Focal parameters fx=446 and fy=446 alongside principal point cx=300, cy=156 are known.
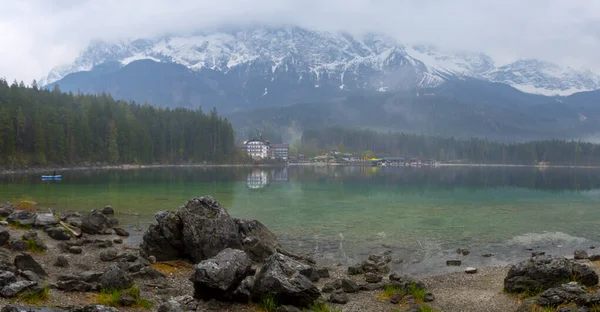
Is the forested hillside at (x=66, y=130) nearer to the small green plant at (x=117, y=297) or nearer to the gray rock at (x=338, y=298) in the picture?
the small green plant at (x=117, y=297)

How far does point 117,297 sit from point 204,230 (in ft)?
34.5

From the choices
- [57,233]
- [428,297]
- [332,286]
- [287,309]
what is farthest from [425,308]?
[57,233]

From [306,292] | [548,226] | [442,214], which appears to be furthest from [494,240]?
[306,292]

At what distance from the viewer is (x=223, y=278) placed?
794 inches

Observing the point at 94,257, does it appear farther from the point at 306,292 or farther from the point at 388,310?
the point at 388,310

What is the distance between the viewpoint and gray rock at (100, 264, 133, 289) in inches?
789

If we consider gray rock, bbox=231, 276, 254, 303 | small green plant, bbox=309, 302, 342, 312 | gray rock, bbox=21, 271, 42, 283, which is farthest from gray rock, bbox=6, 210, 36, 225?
small green plant, bbox=309, 302, 342, 312

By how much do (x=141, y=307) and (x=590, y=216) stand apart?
63.6 meters

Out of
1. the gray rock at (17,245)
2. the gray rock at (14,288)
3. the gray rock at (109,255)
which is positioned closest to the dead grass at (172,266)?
the gray rock at (109,255)

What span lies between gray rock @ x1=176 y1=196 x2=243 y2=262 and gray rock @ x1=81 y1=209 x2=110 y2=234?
39.8 ft

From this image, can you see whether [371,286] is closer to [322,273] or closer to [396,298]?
[396,298]

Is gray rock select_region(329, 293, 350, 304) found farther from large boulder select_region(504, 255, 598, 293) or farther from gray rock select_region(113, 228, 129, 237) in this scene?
gray rock select_region(113, 228, 129, 237)

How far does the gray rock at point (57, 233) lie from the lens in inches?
1248

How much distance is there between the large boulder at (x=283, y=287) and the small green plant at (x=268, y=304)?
0.14m
